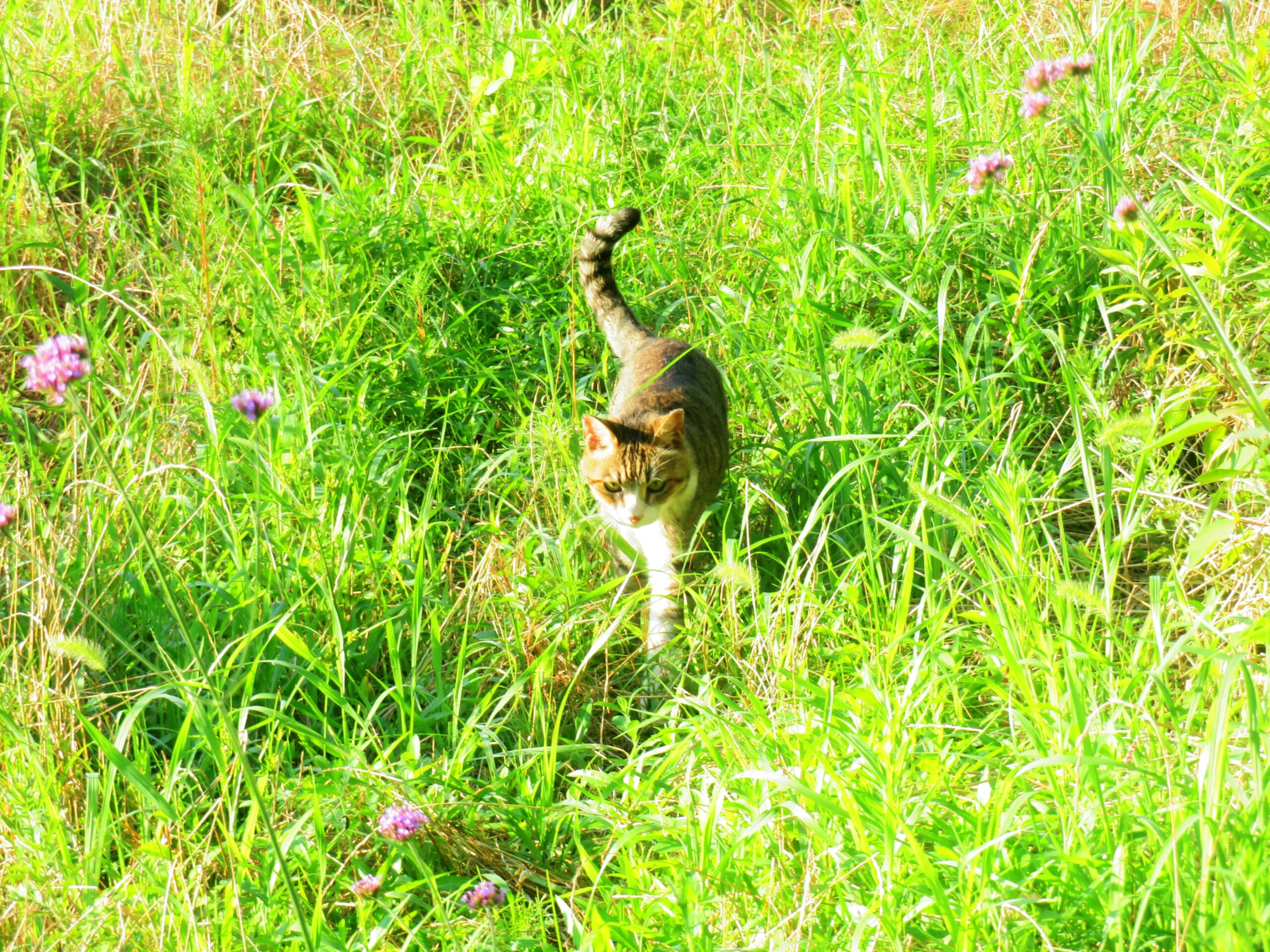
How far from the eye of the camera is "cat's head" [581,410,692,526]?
321 centimetres

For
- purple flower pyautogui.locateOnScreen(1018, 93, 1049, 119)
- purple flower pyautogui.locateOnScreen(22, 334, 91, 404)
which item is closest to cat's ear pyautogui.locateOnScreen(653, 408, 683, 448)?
purple flower pyautogui.locateOnScreen(1018, 93, 1049, 119)

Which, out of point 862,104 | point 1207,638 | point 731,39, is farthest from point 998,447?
point 731,39

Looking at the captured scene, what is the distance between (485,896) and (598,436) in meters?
1.62

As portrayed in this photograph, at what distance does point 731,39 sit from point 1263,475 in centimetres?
374

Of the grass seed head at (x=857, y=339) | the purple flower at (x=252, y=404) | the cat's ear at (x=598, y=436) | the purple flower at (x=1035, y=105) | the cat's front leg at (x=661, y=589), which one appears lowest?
the cat's front leg at (x=661, y=589)

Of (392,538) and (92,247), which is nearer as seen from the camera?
(392,538)

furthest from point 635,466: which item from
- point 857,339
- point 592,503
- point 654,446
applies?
point 857,339

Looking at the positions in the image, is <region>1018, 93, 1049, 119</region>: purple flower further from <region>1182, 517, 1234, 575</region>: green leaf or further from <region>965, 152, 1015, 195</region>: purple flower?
<region>1182, 517, 1234, 575</region>: green leaf

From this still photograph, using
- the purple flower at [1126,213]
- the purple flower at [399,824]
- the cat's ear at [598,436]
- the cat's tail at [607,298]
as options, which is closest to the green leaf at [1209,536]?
the purple flower at [1126,213]

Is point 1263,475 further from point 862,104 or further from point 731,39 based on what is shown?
point 731,39

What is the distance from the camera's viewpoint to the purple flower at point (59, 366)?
5.62 feet

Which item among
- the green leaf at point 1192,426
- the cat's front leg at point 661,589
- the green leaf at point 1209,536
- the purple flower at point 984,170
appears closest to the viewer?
the green leaf at point 1209,536

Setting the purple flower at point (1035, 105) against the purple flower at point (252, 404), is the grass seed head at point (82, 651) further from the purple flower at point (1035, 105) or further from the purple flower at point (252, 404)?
the purple flower at point (1035, 105)

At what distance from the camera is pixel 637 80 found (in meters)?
4.87
